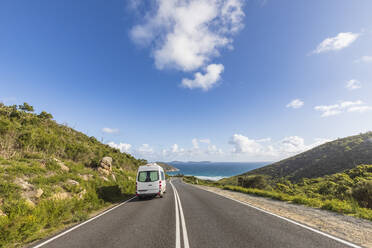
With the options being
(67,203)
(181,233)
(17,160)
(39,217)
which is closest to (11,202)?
(39,217)

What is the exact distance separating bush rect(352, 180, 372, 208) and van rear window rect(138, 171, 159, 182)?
12818 millimetres

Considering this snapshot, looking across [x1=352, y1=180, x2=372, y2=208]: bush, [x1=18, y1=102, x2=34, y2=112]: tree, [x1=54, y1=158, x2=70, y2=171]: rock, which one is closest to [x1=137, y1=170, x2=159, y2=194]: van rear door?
[x1=54, y1=158, x2=70, y2=171]: rock

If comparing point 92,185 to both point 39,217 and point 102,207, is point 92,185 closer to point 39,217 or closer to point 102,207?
point 102,207

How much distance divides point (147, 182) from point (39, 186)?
613 cm

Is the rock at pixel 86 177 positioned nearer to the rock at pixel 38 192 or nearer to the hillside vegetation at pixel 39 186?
the hillside vegetation at pixel 39 186

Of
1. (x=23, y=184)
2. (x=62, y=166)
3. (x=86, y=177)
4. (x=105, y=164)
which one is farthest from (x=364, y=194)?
(x=105, y=164)

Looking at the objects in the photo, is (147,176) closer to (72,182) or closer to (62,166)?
(72,182)

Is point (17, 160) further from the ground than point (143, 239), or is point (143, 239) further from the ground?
point (17, 160)

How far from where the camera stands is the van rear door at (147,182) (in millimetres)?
11547

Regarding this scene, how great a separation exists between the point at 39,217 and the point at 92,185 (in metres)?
5.34

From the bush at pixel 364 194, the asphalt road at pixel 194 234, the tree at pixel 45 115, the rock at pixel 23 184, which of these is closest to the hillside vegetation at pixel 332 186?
the bush at pixel 364 194

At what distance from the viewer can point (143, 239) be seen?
14.8 ft

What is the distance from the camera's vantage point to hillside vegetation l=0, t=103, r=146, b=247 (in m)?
5.30

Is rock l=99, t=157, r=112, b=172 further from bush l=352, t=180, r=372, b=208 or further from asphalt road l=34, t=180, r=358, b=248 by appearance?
bush l=352, t=180, r=372, b=208
